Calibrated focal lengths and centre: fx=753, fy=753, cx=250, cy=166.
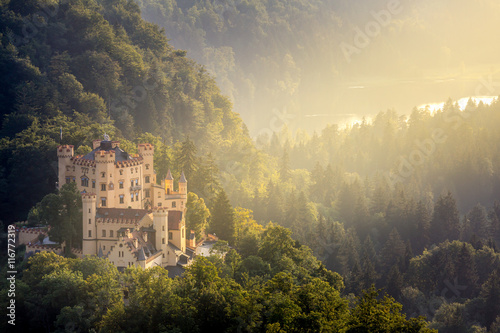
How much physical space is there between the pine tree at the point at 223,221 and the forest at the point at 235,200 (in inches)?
8.4

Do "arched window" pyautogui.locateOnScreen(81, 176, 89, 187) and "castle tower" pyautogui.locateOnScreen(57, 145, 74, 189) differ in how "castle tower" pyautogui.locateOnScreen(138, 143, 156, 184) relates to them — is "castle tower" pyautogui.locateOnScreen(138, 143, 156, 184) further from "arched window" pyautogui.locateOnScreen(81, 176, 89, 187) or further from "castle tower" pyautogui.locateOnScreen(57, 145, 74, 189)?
"castle tower" pyautogui.locateOnScreen(57, 145, 74, 189)

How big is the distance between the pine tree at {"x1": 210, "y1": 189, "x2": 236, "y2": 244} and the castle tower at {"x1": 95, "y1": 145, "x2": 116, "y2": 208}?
16.3m

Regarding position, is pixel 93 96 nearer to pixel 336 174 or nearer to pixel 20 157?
pixel 20 157

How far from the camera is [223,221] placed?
95.7 metres

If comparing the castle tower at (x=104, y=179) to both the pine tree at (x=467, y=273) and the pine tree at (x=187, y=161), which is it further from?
the pine tree at (x=467, y=273)

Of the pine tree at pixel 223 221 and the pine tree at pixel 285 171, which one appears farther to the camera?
the pine tree at pixel 285 171

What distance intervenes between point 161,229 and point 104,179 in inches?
353

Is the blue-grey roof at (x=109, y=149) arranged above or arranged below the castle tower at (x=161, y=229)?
above

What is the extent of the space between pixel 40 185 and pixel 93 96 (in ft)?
96.2

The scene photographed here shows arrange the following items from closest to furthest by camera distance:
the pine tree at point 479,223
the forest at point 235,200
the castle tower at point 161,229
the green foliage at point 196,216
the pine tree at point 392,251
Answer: the forest at point 235,200
the castle tower at point 161,229
the green foliage at point 196,216
the pine tree at point 392,251
the pine tree at point 479,223

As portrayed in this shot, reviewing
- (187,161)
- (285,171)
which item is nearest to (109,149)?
(187,161)

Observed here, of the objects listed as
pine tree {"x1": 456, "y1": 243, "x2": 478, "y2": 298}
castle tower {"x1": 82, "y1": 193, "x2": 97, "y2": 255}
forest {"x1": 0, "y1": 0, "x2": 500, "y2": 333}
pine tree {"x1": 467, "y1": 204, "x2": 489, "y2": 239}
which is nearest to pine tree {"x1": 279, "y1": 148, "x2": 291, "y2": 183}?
forest {"x1": 0, "y1": 0, "x2": 500, "y2": 333}

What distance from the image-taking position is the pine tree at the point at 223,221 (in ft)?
312

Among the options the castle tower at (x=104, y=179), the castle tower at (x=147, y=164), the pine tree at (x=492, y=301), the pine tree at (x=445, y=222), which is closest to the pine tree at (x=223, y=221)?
the castle tower at (x=147, y=164)
